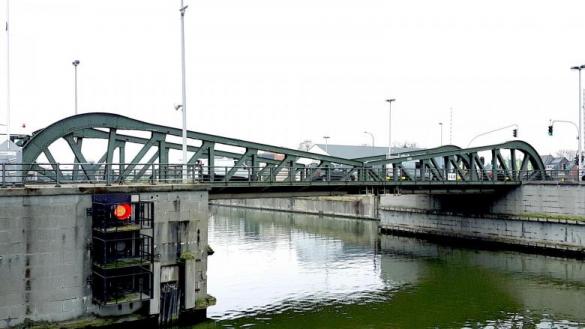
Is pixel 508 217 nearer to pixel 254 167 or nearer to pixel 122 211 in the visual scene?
pixel 254 167

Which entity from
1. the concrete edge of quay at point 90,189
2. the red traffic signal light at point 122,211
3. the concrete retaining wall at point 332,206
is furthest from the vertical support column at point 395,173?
the concrete retaining wall at point 332,206

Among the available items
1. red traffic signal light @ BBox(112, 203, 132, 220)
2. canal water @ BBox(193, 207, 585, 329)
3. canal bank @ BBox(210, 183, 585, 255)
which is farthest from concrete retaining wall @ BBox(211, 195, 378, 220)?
red traffic signal light @ BBox(112, 203, 132, 220)

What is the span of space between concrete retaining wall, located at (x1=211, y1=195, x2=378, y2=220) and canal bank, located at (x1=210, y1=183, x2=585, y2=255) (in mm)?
9659

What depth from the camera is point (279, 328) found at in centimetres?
2362

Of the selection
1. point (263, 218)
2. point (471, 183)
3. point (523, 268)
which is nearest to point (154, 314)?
point (523, 268)

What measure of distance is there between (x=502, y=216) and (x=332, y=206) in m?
30.7

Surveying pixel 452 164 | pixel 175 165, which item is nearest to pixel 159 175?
pixel 175 165

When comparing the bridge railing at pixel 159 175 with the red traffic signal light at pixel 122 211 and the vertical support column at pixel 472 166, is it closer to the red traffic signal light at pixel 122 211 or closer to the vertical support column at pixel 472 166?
the vertical support column at pixel 472 166

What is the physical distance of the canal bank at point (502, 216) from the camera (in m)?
42.3

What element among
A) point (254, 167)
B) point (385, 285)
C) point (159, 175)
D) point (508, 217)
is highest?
point (254, 167)

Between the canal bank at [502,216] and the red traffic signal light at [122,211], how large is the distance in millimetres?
24294

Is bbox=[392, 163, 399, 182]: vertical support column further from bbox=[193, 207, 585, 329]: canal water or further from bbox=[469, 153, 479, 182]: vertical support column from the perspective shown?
bbox=[469, 153, 479, 182]: vertical support column

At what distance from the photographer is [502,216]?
47406 millimetres

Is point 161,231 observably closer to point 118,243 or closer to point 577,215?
point 118,243
